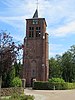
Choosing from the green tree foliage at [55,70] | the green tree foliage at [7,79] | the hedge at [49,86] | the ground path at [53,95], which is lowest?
the ground path at [53,95]

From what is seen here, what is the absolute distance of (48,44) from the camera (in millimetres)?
76312

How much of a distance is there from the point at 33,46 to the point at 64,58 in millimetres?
28560

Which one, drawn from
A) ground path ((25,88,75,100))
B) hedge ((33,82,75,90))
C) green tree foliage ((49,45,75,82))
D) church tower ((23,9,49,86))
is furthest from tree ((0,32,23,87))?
green tree foliage ((49,45,75,82))

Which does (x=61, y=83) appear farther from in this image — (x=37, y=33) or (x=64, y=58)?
(x=64, y=58)

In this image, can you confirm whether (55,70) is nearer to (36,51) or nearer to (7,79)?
(36,51)

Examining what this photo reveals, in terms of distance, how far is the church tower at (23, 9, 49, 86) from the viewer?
69.6 m

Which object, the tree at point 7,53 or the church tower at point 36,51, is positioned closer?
the tree at point 7,53

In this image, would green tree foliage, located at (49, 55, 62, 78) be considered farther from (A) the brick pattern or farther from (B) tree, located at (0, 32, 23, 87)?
(B) tree, located at (0, 32, 23, 87)

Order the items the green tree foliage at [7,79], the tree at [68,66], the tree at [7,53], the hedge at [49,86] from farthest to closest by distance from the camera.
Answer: the tree at [68,66]
the hedge at [49,86]
the green tree foliage at [7,79]
the tree at [7,53]

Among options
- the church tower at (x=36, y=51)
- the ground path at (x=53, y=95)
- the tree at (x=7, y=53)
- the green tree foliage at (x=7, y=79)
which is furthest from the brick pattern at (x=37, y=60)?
the tree at (x=7, y=53)

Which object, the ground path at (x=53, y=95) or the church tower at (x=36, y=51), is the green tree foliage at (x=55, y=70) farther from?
the ground path at (x=53, y=95)

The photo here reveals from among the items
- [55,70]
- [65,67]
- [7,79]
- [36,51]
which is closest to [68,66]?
[65,67]

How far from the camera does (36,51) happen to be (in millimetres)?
71375

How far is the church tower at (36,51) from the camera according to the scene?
228ft
